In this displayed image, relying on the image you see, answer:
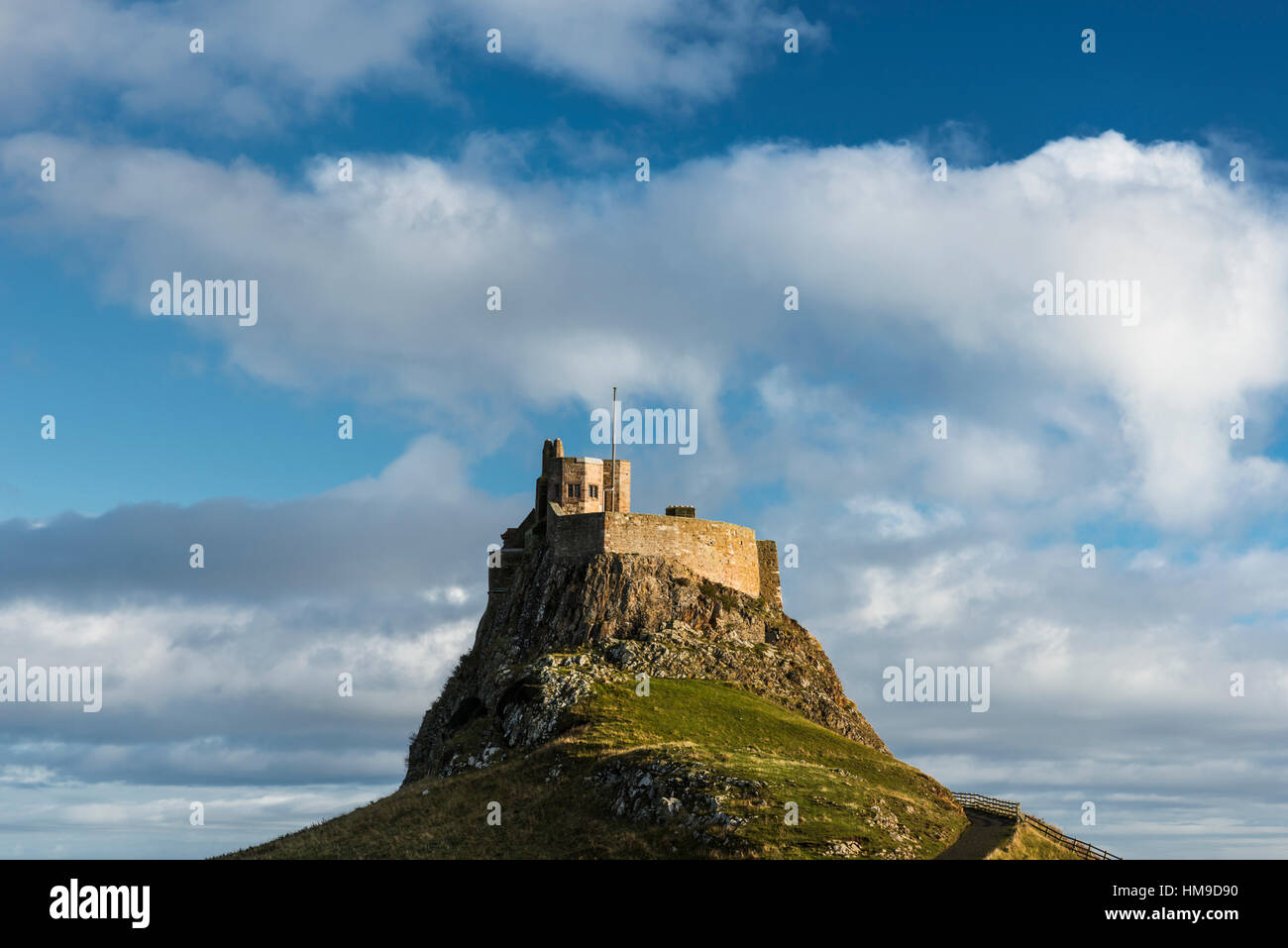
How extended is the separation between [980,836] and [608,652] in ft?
91.8

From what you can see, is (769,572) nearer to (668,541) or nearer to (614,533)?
(668,541)

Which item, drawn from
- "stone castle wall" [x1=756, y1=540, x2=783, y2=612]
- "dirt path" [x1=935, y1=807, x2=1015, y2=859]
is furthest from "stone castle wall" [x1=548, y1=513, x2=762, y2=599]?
"dirt path" [x1=935, y1=807, x2=1015, y2=859]

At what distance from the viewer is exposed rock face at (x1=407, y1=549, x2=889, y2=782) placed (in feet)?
242

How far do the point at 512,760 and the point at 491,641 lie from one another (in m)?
25.8

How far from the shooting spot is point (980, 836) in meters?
60.5

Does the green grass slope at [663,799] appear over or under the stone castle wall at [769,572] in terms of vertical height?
under

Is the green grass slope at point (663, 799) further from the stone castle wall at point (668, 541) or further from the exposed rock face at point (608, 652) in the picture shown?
the stone castle wall at point (668, 541)

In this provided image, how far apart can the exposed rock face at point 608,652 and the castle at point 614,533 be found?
1.38 m

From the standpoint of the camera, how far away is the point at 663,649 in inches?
3123

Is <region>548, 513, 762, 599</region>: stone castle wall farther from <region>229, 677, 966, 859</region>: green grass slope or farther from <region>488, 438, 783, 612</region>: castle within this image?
<region>229, 677, 966, 859</region>: green grass slope

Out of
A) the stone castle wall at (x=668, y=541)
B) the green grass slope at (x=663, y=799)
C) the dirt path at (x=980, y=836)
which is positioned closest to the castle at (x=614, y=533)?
the stone castle wall at (x=668, y=541)

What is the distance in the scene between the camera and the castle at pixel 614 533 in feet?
287
